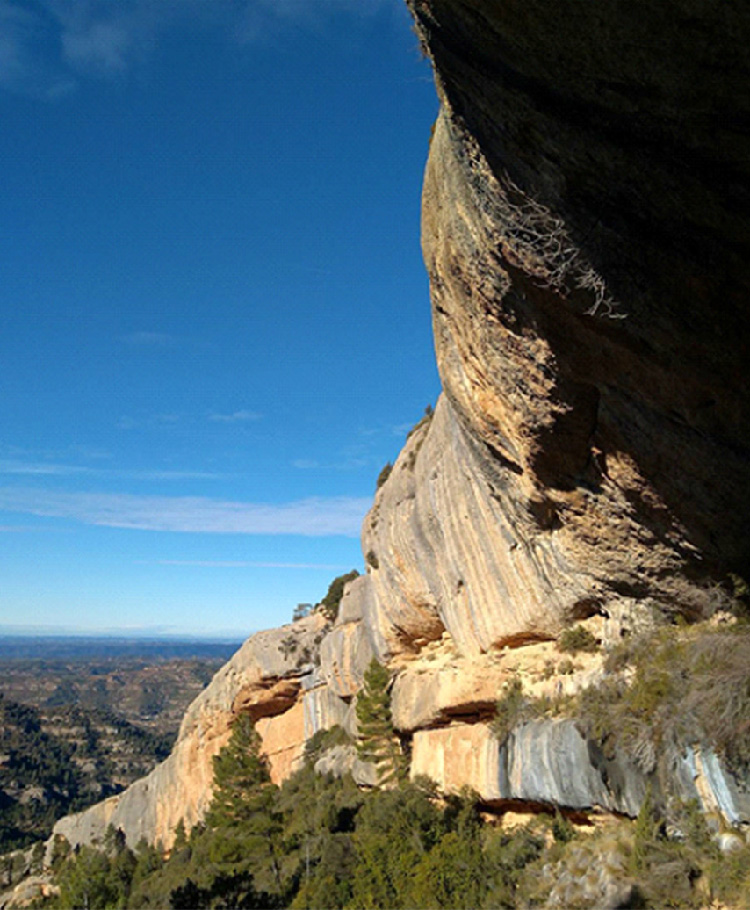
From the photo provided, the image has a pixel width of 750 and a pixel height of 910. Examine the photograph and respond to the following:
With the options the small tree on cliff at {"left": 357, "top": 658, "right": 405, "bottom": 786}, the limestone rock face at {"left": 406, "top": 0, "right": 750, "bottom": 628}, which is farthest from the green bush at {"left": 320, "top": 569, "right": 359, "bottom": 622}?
the limestone rock face at {"left": 406, "top": 0, "right": 750, "bottom": 628}

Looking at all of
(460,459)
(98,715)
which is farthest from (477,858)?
(98,715)

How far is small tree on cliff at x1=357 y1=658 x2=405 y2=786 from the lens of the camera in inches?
944

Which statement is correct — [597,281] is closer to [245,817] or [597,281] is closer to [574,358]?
[574,358]

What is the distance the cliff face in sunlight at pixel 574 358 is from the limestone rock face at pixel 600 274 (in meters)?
0.03

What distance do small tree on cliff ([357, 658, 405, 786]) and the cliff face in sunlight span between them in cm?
115

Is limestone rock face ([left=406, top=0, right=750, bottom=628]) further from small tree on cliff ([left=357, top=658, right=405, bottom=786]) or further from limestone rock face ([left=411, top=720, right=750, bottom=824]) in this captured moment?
small tree on cliff ([left=357, top=658, right=405, bottom=786])

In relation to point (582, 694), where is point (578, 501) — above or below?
above

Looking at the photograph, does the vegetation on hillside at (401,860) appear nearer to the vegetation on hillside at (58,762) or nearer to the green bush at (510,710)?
the green bush at (510,710)

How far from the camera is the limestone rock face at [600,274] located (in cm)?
626

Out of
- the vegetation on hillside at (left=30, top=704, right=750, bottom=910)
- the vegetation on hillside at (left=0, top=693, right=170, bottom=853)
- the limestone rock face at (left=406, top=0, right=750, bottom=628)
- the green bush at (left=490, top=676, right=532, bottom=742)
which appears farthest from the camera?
the vegetation on hillside at (left=0, top=693, right=170, bottom=853)

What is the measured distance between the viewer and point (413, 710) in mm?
22625

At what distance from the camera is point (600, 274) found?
28.2ft

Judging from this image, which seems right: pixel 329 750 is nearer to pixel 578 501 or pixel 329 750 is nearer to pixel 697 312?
pixel 578 501

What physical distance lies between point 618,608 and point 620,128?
42.6 ft
